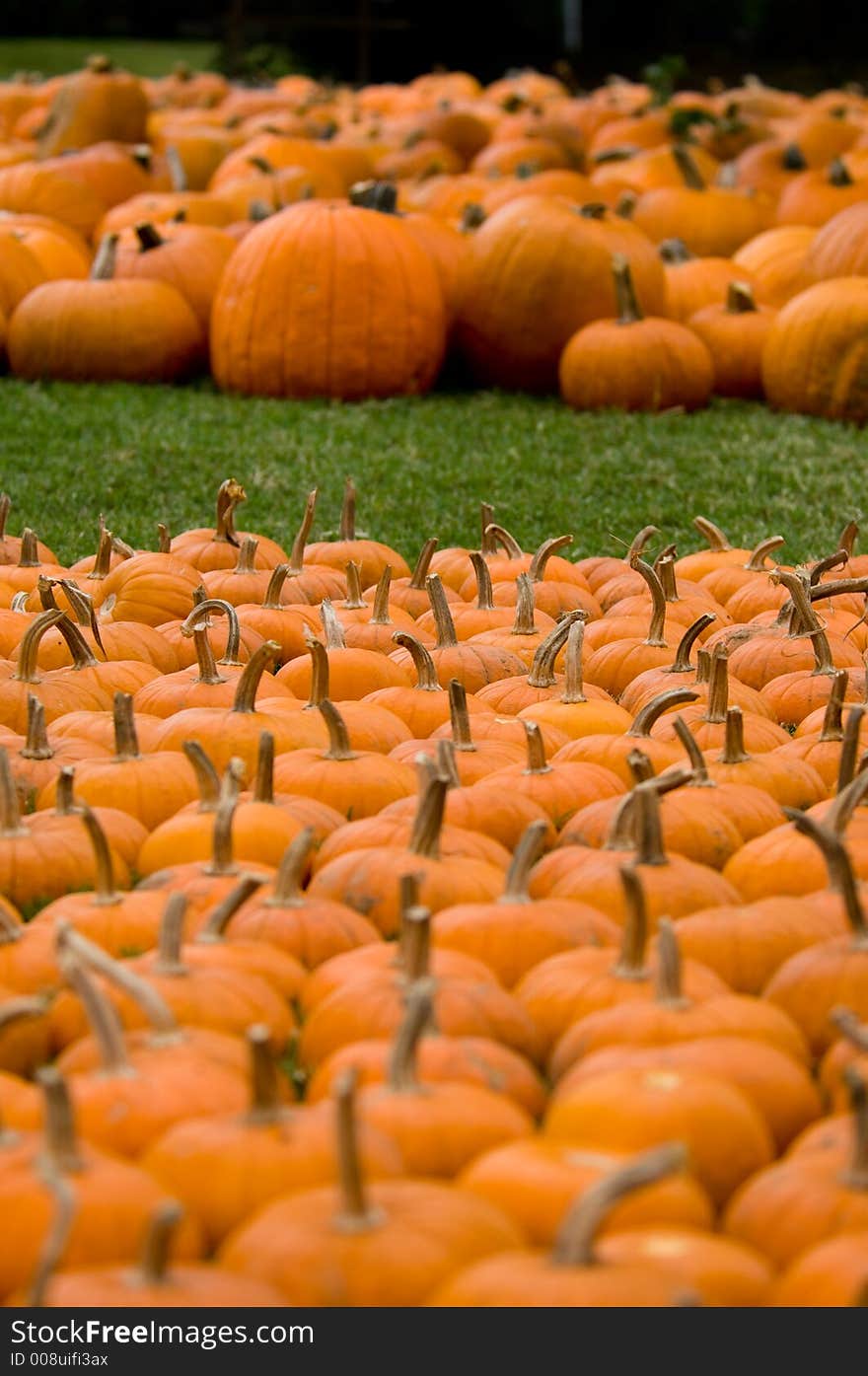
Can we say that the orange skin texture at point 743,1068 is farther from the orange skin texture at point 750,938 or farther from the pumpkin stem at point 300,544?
the pumpkin stem at point 300,544

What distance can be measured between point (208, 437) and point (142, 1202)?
5460 millimetres

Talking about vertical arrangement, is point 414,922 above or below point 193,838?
above

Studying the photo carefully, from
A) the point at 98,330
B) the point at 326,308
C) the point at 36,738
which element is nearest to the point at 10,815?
the point at 36,738

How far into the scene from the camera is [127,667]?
3668 mm

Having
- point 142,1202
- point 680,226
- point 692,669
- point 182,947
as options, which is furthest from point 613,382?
point 142,1202

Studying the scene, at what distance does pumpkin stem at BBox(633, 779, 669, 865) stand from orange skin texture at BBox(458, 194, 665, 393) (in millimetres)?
5502

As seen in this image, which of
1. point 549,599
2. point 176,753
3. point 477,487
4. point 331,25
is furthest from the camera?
point 331,25

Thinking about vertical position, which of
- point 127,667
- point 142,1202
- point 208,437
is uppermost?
point 142,1202

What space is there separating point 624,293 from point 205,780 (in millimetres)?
5131

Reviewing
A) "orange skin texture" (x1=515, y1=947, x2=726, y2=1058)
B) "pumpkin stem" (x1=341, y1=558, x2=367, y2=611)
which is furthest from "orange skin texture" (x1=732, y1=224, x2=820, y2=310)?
"orange skin texture" (x1=515, y1=947, x2=726, y2=1058)

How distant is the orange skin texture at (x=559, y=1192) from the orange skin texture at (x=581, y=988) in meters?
0.40

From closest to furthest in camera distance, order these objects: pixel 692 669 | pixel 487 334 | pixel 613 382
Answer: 1. pixel 692 669
2. pixel 613 382
3. pixel 487 334

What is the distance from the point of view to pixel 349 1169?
5.32 ft

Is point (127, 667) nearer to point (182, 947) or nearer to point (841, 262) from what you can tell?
point (182, 947)
